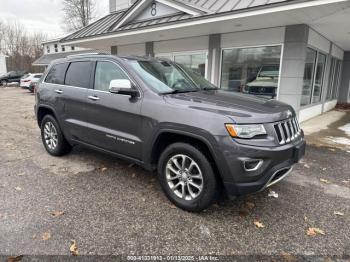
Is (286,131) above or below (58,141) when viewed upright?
above

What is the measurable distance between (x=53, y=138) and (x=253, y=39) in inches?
262

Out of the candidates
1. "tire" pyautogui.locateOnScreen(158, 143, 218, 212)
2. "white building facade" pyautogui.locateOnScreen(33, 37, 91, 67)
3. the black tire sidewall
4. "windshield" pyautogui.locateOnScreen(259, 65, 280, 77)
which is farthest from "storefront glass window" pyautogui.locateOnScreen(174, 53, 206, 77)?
"white building facade" pyautogui.locateOnScreen(33, 37, 91, 67)

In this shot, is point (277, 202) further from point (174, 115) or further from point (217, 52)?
point (217, 52)

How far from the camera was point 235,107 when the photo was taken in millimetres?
2865

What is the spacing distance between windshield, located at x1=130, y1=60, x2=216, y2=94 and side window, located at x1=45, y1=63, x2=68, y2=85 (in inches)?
67.3

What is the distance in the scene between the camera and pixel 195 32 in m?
9.09

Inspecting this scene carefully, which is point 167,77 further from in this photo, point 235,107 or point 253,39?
point 253,39

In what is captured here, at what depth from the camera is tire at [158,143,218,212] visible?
2.83m

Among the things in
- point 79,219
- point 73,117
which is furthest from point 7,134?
point 79,219

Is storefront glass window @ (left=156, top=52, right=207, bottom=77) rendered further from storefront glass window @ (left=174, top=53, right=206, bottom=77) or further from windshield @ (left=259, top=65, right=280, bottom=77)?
windshield @ (left=259, top=65, right=280, bottom=77)

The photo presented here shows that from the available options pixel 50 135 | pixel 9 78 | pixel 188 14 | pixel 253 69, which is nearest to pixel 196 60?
pixel 188 14

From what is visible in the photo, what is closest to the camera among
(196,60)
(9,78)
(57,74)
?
(57,74)

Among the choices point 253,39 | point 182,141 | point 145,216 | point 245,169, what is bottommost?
point 145,216

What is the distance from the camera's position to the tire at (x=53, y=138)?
477 cm
